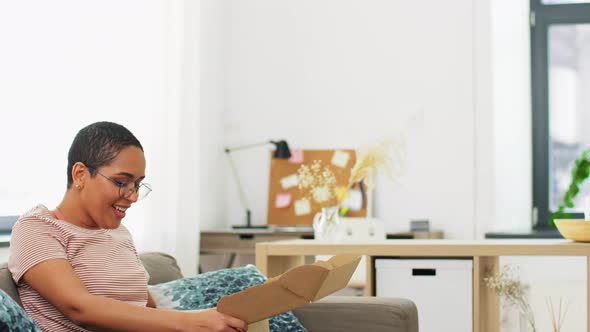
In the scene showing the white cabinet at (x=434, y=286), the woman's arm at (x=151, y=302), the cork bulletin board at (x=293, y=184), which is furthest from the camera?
the cork bulletin board at (x=293, y=184)

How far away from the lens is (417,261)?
10.3ft

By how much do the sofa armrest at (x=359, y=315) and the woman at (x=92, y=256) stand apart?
1.63 ft

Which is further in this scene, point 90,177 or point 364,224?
point 364,224

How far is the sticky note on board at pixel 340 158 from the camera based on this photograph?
4.87m

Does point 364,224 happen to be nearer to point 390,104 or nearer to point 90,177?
point 390,104

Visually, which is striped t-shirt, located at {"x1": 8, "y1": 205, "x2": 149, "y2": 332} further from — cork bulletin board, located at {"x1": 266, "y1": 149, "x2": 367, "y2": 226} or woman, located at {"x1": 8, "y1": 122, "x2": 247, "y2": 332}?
cork bulletin board, located at {"x1": 266, "y1": 149, "x2": 367, "y2": 226}

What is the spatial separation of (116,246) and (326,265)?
1.68ft

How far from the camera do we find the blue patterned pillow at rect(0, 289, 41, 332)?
138 cm

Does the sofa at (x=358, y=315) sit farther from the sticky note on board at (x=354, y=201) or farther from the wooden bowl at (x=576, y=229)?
the sticky note on board at (x=354, y=201)

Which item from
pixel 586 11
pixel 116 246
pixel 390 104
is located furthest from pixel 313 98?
pixel 116 246

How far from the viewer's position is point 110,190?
72.0 inches

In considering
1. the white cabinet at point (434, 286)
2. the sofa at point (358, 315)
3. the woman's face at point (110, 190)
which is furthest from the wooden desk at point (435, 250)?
the woman's face at point (110, 190)

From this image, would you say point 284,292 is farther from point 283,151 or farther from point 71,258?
point 283,151

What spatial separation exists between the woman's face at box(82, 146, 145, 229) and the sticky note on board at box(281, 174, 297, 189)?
10.1 ft
